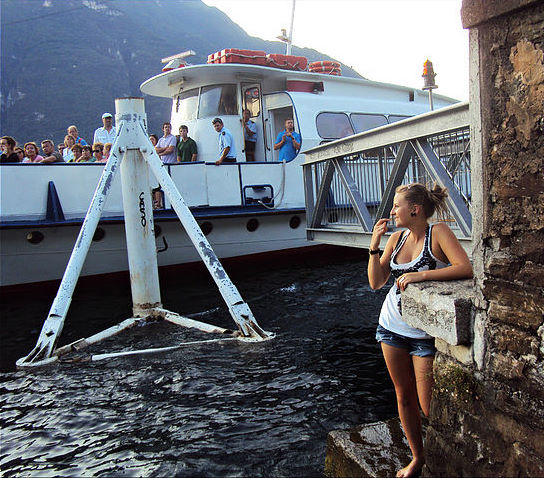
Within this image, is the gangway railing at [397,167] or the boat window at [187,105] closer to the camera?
the gangway railing at [397,167]

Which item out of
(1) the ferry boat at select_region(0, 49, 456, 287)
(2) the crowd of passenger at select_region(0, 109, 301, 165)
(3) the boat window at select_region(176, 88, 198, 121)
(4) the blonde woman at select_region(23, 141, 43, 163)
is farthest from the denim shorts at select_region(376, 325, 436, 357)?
(3) the boat window at select_region(176, 88, 198, 121)

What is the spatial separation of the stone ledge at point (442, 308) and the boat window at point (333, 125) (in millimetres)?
9053

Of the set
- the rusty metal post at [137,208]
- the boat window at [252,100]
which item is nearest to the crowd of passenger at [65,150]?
the rusty metal post at [137,208]

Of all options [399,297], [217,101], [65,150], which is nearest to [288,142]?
[217,101]

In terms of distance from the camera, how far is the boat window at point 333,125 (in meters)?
11.4

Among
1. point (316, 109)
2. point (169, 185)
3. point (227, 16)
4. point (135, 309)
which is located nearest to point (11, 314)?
point (135, 309)

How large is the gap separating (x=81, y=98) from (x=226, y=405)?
75.7 meters

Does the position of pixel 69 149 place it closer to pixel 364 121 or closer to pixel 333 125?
pixel 333 125

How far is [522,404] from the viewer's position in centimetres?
213

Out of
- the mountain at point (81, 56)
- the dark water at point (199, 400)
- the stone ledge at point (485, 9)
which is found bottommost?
the dark water at point (199, 400)

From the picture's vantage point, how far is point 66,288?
5887 millimetres

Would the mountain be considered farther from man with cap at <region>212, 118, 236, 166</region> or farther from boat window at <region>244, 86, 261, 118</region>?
man with cap at <region>212, 118, 236, 166</region>

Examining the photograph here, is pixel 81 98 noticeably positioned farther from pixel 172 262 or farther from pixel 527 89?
pixel 527 89

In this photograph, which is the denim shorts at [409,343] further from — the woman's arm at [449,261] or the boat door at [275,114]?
the boat door at [275,114]
